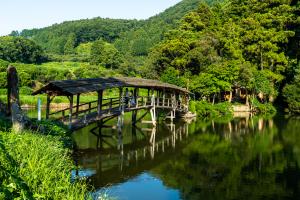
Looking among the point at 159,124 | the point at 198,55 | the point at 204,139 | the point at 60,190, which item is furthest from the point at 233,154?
the point at 198,55

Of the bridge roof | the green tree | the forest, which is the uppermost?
the green tree

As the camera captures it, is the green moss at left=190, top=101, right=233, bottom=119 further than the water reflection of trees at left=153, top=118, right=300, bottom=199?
Yes

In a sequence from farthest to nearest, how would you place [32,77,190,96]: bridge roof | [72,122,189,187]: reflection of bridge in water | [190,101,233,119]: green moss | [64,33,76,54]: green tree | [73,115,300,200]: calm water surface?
[64,33,76,54]: green tree, [190,101,233,119]: green moss, [32,77,190,96]: bridge roof, [72,122,189,187]: reflection of bridge in water, [73,115,300,200]: calm water surface

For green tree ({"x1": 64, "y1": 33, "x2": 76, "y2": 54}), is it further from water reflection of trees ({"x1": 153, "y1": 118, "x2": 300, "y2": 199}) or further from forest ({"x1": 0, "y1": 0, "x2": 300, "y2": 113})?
water reflection of trees ({"x1": 153, "y1": 118, "x2": 300, "y2": 199})

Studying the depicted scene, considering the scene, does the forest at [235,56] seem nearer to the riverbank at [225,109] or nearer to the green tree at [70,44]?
the riverbank at [225,109]

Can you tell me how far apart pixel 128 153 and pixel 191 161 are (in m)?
3.71

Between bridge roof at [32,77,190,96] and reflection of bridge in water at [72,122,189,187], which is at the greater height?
bridge roof at [32,77,190,96]

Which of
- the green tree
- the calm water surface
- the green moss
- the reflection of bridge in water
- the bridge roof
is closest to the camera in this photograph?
the calm water surface

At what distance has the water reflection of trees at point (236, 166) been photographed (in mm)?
16812

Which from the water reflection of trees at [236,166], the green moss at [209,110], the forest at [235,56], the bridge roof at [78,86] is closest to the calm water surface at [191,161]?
Result: the water reflection of trees at [236,166]

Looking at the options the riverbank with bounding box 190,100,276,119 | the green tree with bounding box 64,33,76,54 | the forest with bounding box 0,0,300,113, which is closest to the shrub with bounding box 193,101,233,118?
the riverbank with bounding box 190,100,276,119

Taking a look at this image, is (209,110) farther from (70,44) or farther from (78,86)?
(70,44)

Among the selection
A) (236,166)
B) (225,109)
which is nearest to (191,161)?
(236,166)

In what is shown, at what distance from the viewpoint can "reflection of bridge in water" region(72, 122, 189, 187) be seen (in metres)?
19.3
